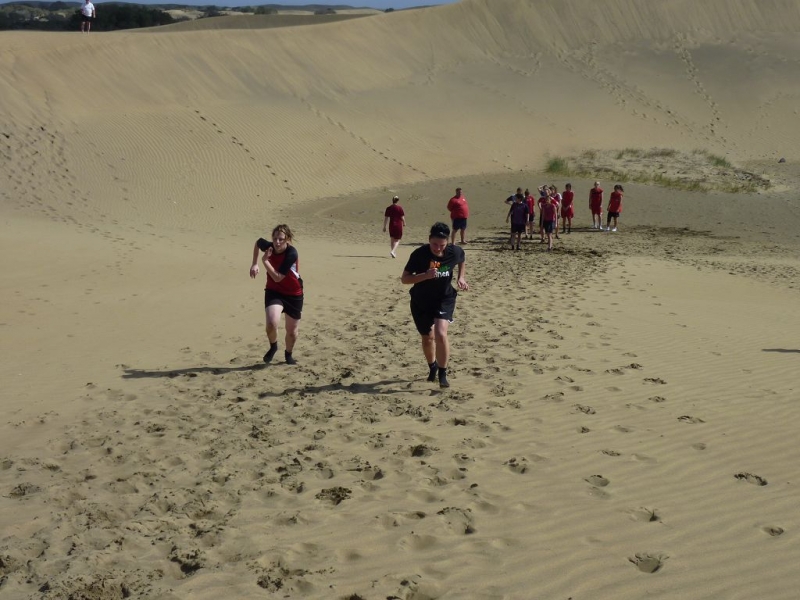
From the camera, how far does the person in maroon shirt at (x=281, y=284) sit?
8.16 metres

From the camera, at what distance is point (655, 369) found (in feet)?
27.4

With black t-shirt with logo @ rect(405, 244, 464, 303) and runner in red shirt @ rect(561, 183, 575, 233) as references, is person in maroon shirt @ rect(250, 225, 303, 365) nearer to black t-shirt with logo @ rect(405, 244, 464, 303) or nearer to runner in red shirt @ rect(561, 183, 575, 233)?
black t-shirt with logo @ rect(405, 244, 464, 303)

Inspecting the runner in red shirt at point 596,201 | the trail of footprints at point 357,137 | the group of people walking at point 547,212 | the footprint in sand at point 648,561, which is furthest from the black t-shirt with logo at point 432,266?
the trail of footprints at point 357,137

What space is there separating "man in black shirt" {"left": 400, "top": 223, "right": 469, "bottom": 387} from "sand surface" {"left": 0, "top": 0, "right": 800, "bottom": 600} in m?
0.46

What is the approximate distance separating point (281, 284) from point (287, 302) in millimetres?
191

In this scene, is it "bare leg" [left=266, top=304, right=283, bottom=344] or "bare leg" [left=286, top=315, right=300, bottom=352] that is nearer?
"bare leg" [left=266, top=304, right=283, bottom=344]

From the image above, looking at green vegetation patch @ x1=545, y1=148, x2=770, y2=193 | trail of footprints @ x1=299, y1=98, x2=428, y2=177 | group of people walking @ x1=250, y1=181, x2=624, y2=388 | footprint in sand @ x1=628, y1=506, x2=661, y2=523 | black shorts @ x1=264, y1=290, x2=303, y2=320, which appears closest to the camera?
footprint in sand @ x1=628, y1=506, x2=661, y2=523

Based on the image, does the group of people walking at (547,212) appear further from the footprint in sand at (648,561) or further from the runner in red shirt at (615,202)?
the footprint in sand at (648,561)

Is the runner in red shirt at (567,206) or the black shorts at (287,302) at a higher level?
the runner in red shirt at (567,206)

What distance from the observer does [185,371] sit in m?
8.29

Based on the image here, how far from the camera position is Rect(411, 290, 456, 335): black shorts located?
743cm

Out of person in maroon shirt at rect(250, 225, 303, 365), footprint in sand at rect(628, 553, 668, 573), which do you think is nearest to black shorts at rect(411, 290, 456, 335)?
person in maroon shirt at rect(250, 225, 303, 365)

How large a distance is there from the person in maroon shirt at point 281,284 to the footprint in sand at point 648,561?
4709 millimetres

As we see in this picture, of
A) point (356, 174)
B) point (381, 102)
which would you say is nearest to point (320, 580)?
point (356, 174)
